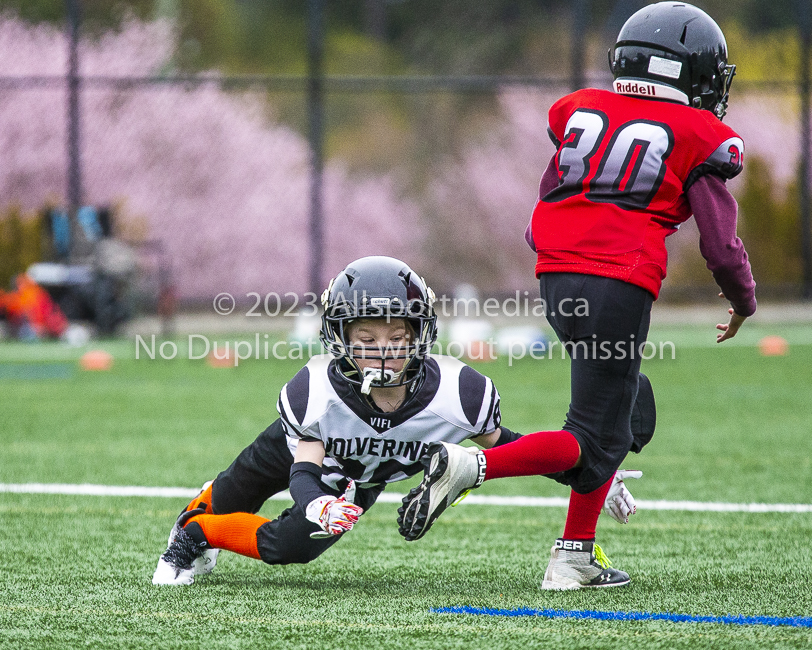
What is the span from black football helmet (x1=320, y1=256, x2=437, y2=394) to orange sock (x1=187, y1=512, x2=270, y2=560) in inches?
19.6

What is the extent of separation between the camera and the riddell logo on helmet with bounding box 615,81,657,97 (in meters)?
3.02

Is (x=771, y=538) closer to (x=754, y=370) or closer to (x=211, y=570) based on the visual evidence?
(x=211, y=570)

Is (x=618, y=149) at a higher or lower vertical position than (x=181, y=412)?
higher

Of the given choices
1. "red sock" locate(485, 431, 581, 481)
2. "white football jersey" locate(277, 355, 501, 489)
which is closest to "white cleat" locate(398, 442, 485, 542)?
"red sock" locate(485, 431, 581, 481)

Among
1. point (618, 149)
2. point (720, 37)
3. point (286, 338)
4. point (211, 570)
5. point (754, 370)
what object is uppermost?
point (720, 37)

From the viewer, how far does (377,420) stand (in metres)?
2.91

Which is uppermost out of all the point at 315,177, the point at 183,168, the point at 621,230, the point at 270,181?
the point at 621,230

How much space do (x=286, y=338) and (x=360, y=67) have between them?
9444 millimetres

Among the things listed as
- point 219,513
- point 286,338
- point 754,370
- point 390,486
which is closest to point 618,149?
point 219,513

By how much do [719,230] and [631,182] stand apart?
0.86 ft

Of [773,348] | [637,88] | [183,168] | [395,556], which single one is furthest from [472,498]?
[183,168]

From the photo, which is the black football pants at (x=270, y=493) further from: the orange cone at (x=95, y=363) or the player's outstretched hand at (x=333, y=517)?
the orange cone at (x=95, y=363)

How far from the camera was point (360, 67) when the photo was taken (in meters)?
20.5

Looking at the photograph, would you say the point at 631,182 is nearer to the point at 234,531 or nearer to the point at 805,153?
the point at 234,531
